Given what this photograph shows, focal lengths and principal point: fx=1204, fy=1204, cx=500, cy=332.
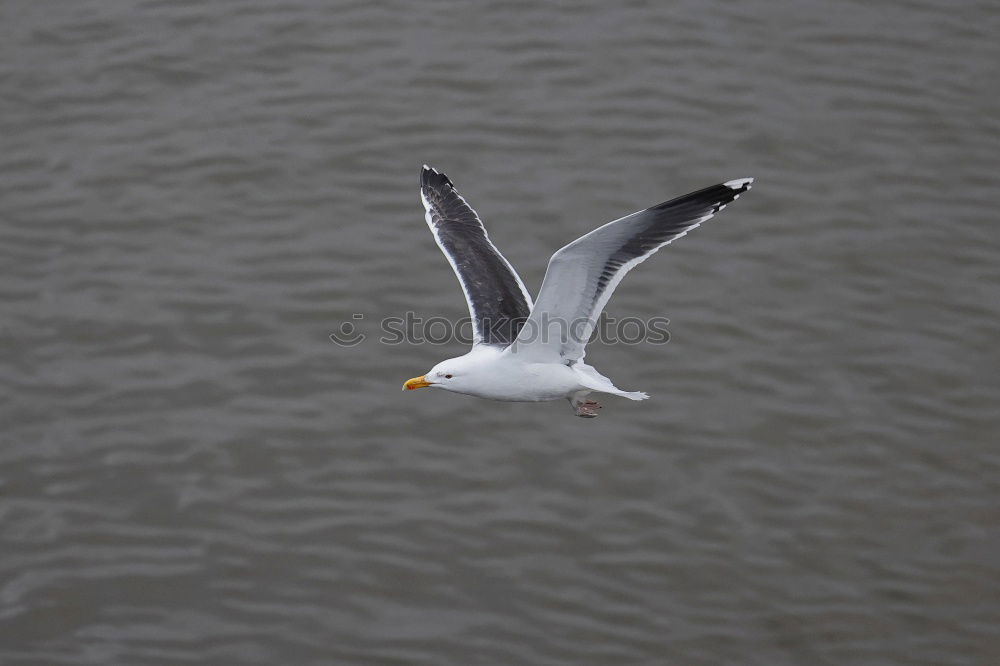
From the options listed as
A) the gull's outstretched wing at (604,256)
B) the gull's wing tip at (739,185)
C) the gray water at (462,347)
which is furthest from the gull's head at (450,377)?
the gull's wing tip at (739,185)

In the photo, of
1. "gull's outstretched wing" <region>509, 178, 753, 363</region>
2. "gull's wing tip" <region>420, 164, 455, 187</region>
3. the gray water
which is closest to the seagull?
"gull's outstretched wing" <region>509, 178, 753, 363</region>

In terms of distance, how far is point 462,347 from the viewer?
1087cm

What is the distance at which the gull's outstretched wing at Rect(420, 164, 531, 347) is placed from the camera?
28.6ft

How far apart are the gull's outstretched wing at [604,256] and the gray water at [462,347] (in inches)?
93.8

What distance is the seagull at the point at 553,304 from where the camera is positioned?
7441 millimetres

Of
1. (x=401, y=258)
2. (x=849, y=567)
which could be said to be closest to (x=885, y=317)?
(x=849, y=567)

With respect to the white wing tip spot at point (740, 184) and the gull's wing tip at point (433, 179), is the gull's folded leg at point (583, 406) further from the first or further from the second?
the gull's wing tip at point (433, 179)

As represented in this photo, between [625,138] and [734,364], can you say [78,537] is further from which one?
[625,138]

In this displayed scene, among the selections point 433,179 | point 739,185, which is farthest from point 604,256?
point 433,179

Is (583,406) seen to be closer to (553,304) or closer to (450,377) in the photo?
(450,377)

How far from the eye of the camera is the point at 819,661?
29.0ft

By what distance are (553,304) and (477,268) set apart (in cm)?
161

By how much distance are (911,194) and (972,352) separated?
2.29 metres

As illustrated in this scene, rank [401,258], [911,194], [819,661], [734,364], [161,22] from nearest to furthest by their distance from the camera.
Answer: [819,661] → [734,364] → [401,258] → [911,194] → [161,22]
